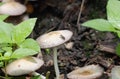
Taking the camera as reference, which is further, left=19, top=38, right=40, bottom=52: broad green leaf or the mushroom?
the mushroom

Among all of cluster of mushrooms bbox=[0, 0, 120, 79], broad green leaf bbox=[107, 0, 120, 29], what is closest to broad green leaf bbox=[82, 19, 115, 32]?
broad green leaf bbox=[107, 0, 120, 29]

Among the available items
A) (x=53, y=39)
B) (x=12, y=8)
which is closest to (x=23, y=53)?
(x=53, y=39)

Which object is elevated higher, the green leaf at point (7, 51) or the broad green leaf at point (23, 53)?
the green leaf at point (7, 51)

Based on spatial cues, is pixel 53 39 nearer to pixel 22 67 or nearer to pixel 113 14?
pixel 22 67

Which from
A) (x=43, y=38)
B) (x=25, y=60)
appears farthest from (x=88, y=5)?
(x=25, y=60)

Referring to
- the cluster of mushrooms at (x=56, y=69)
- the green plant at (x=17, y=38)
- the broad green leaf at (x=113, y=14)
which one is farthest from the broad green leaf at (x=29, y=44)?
the broad green leaf at (x=113, y=14)

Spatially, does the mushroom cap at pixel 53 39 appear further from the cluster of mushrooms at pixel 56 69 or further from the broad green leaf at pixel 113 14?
the broad green leaf at pixel 113 14

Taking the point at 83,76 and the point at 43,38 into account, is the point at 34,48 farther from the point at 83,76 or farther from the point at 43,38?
the point at 83,76

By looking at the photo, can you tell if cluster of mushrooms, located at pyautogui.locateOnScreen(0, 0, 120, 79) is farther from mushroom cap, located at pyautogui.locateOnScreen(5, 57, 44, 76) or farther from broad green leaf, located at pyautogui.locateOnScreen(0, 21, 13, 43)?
broad green leaf, located at pyautogui.locateOnScreen(0, 21, 13, 43)
